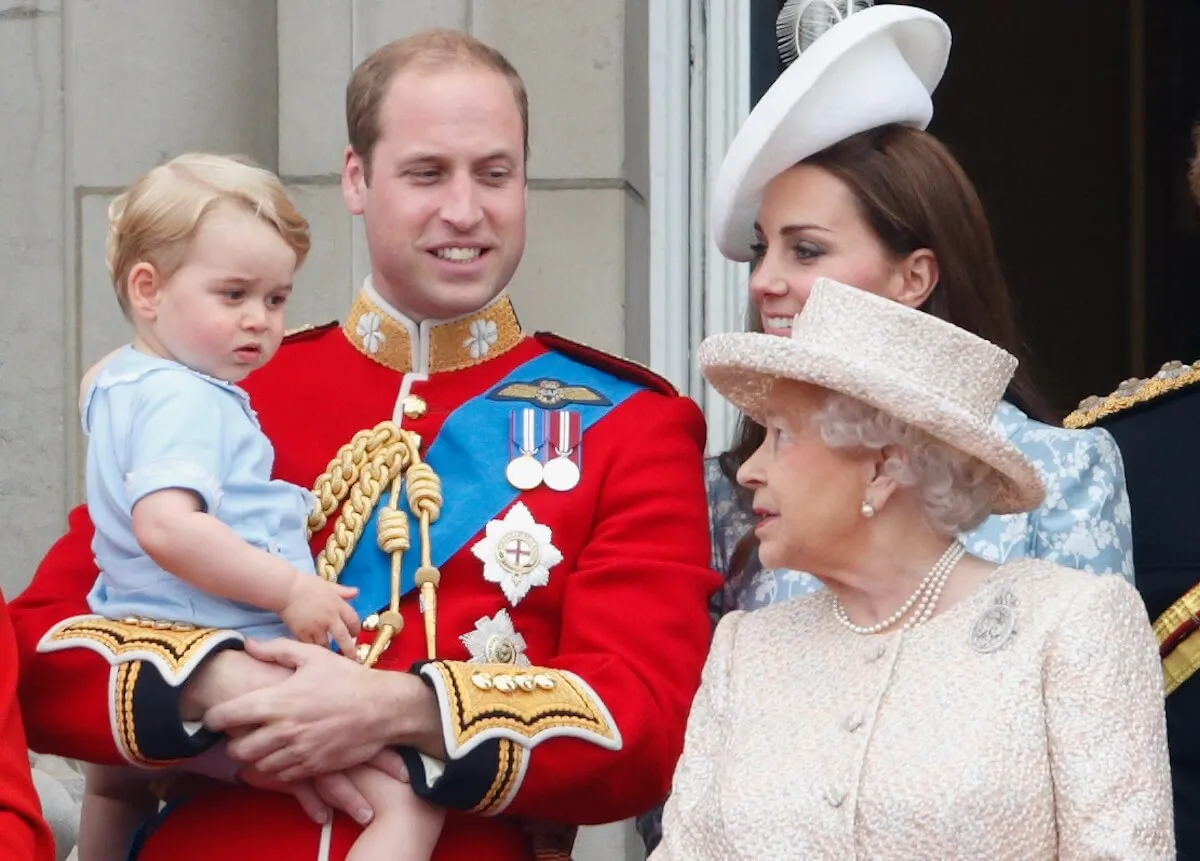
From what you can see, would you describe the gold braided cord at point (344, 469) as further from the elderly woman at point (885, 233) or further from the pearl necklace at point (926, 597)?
the pearl necklace at point (926, 597)

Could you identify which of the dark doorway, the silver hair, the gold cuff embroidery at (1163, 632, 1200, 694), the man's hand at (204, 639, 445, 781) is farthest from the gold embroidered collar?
the dark doorway

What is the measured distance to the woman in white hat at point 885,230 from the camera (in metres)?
3.45

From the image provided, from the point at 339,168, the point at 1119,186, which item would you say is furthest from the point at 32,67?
the point at 1119,186

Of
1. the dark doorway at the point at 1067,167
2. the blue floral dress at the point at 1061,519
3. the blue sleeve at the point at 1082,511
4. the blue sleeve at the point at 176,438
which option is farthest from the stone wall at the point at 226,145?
the dark doorway at the point at 1067,167

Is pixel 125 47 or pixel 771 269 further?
pixel 125 47

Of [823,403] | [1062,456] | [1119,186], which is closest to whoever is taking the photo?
[823,403]

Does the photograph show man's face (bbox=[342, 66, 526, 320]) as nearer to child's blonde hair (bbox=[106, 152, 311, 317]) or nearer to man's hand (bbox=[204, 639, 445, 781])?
child's blonde hair (bbox=[106, 152, 311, 317])

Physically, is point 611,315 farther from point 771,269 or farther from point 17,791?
point 17,791

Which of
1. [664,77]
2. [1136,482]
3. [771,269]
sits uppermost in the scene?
[664,77]

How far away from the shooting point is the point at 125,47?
4.98m

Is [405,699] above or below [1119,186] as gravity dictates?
below

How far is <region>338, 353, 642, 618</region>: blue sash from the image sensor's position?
11.3ft

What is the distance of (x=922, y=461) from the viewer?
2.92 metres

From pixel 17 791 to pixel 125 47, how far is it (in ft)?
7.58
